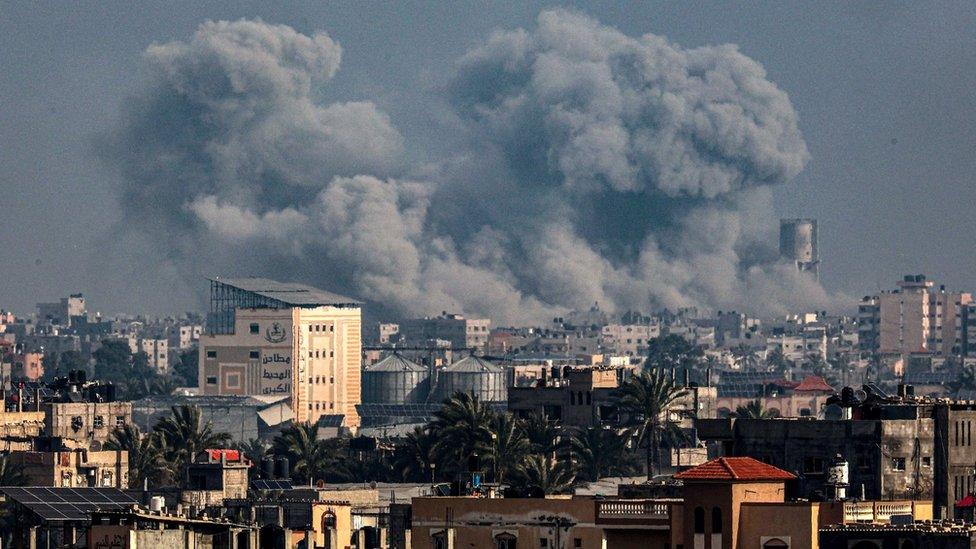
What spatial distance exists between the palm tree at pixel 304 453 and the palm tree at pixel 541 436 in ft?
29.3

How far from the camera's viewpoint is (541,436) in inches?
5404

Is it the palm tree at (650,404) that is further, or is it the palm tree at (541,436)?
the palm tree at (650,404)

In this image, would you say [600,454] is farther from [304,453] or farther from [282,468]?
[282,468]

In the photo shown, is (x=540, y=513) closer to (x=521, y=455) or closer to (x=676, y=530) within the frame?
(x=676, y=530)

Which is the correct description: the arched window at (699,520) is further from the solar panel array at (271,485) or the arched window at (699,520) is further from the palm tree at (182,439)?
the palm tree at (182,439)

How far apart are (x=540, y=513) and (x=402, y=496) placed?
46.5 m

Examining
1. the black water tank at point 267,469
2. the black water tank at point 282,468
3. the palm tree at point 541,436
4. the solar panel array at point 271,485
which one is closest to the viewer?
the solar panel array at point 271,485

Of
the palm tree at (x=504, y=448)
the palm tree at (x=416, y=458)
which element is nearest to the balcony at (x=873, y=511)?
the palm tree at (x=504, y=448)

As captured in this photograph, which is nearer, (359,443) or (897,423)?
(897,423)

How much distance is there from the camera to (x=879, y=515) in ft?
215

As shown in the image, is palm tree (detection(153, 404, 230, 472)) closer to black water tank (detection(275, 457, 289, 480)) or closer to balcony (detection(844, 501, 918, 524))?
black water tank (detection(275, 457, 289, 480))

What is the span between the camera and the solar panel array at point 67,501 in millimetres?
82938

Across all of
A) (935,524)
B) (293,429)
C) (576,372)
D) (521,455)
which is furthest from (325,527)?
(576,372)

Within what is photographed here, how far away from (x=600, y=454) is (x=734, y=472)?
80.5 meters
